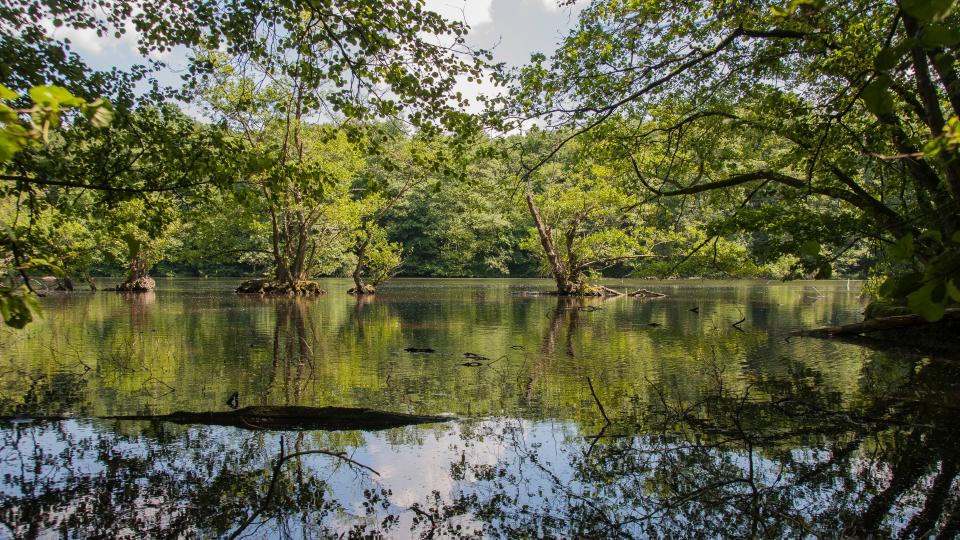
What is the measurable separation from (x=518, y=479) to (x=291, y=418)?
8.97ft

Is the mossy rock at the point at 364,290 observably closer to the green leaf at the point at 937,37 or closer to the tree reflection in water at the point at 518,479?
the tree reflection in water at the point at 518,479

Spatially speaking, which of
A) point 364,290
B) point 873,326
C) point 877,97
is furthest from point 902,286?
point 364,290

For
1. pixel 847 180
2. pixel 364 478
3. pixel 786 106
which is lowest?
pixel 364 478

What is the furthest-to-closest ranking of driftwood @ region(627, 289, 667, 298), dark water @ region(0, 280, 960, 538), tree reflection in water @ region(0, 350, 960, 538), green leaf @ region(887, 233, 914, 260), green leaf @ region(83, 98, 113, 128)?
driftwood @ region(627, 289, 667, 298)
dark water @ region(0, 280, 960, 538)
tree reflection in water @ region(0, 350, 960, 538)
green leaf @ region(83, 98, 113, 128)
green leaf @ region(887, 233, 914, 260)

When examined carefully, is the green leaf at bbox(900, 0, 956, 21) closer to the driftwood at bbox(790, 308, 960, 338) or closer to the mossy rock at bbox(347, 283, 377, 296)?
the driftwood at bbox(790, 308, 960, 338)

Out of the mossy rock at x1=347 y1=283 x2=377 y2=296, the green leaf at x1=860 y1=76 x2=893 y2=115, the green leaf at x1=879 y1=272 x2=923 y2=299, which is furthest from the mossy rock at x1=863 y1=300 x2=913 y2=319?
the mossy rock at x1=347 y1=283 x2=377 y2=296

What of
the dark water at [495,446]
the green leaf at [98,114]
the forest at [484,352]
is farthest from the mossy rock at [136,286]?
the green leaf at [98,114]

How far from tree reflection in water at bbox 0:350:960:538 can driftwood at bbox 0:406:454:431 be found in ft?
0.73

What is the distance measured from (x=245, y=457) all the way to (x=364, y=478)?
→ 1234 mm

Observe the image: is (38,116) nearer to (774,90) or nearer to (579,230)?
(774,90)

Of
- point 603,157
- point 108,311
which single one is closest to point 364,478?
point 603,157

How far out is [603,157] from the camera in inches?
508

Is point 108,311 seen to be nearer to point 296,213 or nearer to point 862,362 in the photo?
point 296,213

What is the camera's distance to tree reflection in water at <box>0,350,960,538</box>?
434 cm
